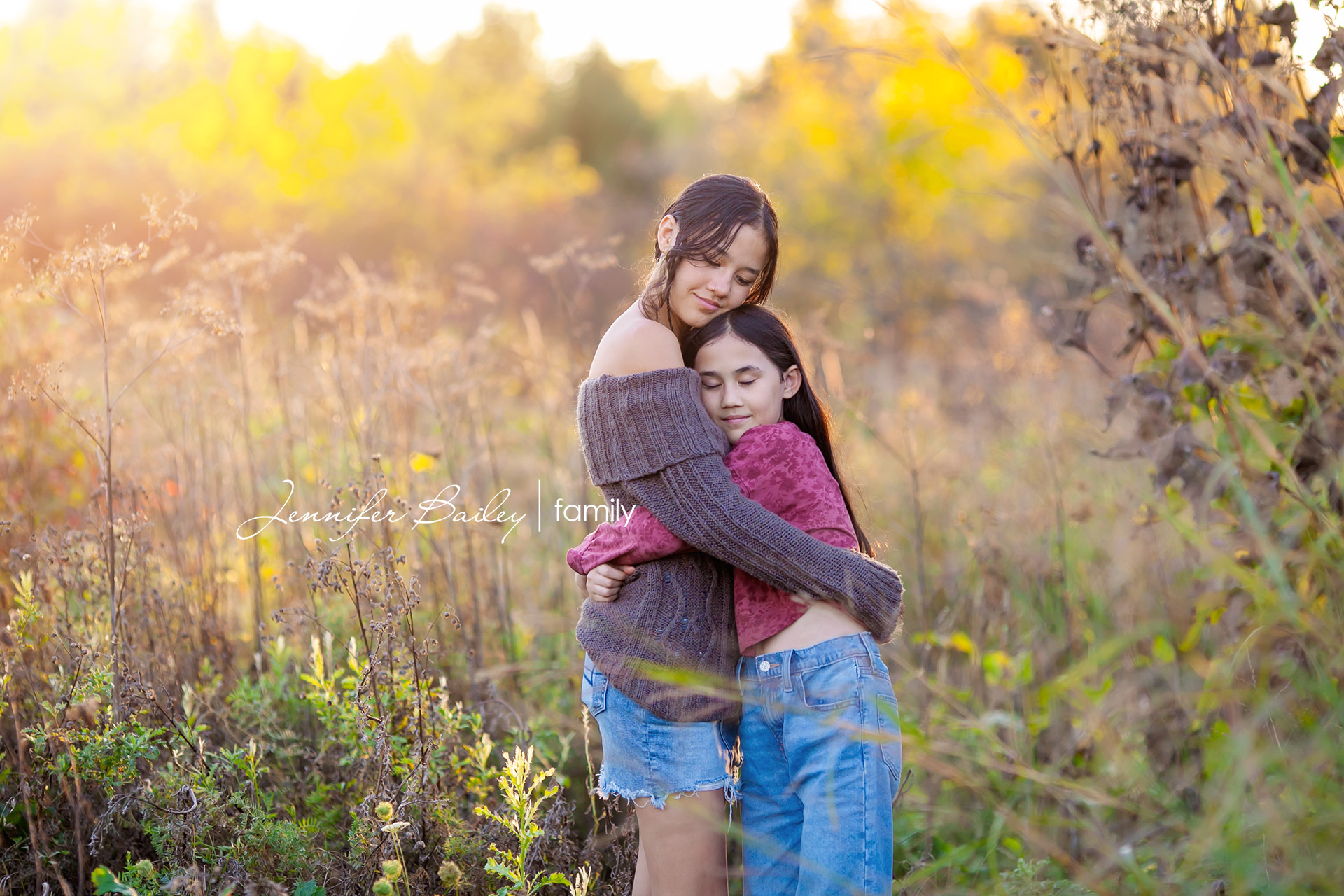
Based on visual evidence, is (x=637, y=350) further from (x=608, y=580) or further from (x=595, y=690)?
(x=595, y=690)

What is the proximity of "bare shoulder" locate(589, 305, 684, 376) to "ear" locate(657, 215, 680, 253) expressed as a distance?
0.83ft

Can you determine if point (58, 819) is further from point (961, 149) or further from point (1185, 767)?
point (961, 149)

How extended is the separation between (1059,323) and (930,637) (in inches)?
39.3

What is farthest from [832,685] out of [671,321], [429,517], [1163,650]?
[429,517]

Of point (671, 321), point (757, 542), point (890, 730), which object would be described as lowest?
point (890, 730)

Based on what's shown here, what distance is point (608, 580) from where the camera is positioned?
1947 millimetres

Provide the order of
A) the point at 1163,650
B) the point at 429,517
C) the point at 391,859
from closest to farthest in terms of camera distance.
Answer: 1. the point at 391,859
2. the point at 1163,650
3. the point at 429,517

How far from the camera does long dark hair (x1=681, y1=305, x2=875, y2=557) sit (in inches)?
83.4

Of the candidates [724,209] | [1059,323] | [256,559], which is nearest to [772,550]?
[724,209]

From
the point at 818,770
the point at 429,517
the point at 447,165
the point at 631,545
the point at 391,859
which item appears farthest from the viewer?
the point at 447,165

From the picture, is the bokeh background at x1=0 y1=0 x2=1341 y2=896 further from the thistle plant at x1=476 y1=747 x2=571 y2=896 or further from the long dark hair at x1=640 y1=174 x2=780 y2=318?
the long dark hair at x1=640 y1=174 x2=780 y2=318

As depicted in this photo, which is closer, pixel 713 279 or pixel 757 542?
pixel 757 542

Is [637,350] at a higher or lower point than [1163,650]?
higher

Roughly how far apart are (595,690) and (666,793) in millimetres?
247
